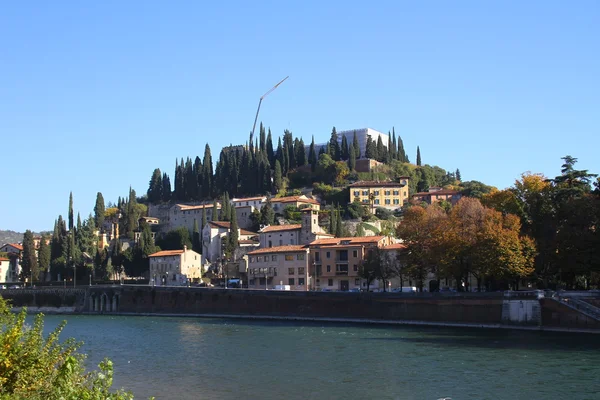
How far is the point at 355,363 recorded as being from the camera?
3700 centimetres

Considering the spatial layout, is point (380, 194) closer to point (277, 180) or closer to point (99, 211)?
point (277, 180)

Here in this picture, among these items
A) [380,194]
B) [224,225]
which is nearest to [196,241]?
[224,225]

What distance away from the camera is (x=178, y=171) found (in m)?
130

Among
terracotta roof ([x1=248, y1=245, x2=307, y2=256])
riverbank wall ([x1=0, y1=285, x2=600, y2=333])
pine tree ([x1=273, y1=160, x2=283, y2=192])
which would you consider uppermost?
pine tree ([x1=273, y1=160, x2=283, y2=192])

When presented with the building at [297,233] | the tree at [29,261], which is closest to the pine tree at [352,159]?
the building at [297,233]

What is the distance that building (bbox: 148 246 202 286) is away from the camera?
9488cm

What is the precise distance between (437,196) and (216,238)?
116 feet

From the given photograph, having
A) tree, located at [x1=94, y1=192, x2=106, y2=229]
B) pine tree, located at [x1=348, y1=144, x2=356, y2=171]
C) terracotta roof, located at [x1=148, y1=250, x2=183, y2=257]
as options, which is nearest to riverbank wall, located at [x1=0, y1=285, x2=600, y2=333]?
terracotta roof, located at [x1=148, y1=250, x2=183, y2=257]

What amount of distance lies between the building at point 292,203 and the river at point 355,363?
5192 centimetres

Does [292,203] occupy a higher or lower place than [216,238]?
higher

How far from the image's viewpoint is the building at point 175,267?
94875mm

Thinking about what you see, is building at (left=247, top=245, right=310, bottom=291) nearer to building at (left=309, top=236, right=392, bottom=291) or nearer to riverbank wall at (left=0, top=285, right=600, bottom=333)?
building at (left=309, top=236, right=392, bottom=291)

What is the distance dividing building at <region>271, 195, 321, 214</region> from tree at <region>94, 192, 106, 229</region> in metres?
31.9

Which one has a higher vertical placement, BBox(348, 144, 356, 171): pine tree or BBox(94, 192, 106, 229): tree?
BBox(348, 144, 356, 171): pine tree
